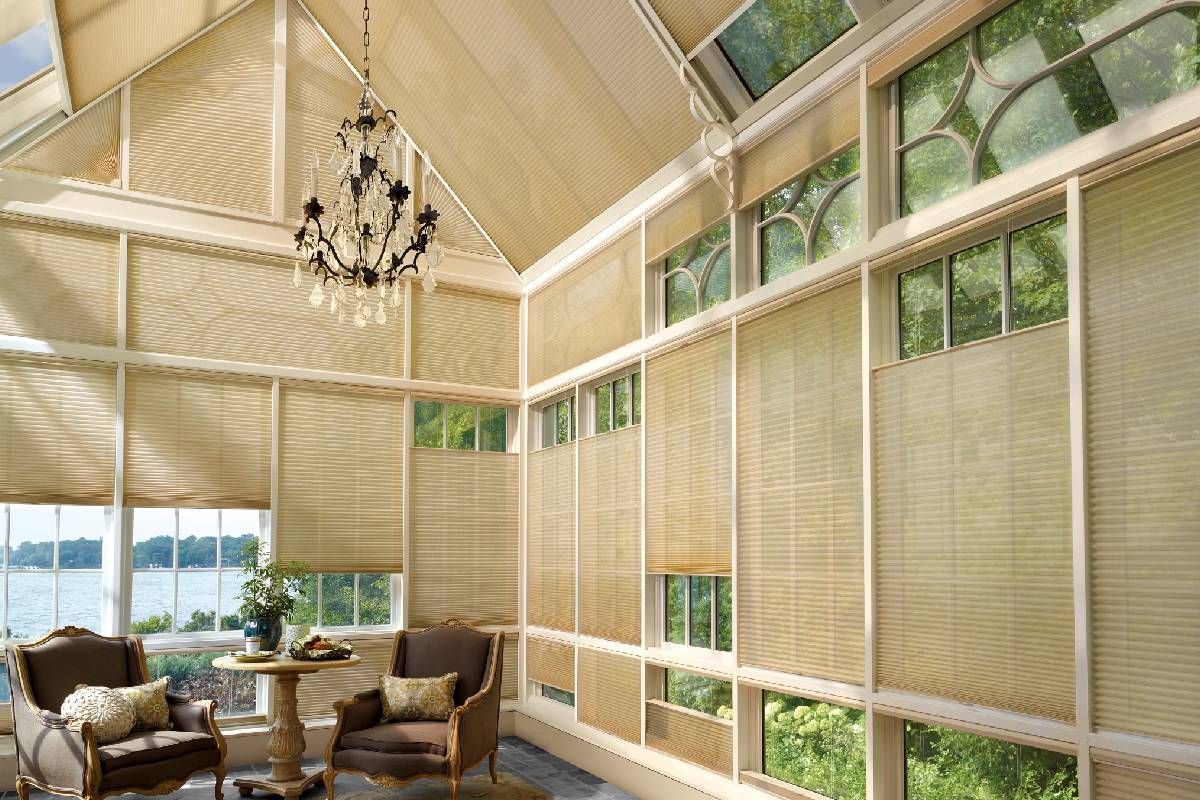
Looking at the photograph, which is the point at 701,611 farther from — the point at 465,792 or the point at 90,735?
the point at 90,735

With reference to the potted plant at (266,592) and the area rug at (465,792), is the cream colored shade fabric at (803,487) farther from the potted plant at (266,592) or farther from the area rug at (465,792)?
the potted plant at (266,592)

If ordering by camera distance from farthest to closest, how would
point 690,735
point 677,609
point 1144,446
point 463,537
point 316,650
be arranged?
point 463,537, point 316,650, point 677,609, point 690,735, point 1144,446

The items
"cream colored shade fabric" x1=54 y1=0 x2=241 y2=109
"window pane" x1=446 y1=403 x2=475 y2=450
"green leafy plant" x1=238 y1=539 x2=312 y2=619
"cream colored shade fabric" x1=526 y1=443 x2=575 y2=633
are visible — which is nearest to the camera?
"cream colored shade fabric" x1=54 y1=0 x2=241 y2=109

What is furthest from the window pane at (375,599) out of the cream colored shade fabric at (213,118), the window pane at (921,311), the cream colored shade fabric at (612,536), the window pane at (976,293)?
the window pane at (976,293)

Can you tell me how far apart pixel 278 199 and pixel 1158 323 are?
6.11 meters

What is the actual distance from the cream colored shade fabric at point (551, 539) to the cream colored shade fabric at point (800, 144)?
8.89ft

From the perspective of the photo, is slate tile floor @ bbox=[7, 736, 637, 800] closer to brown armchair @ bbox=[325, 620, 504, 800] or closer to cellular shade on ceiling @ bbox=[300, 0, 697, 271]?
brown armchair @ bbox=[325, 620, 504, 800]

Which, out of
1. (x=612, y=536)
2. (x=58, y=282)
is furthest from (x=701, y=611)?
(x=58, y=282)

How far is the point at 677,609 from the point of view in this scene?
236 inches

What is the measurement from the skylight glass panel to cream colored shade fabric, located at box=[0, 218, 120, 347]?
4443mm

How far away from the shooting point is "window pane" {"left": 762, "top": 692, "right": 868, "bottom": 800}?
4512 millimetres

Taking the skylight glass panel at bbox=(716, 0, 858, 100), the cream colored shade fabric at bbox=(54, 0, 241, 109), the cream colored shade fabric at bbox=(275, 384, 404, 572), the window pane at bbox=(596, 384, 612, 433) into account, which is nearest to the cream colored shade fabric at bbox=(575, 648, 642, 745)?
the window pane at bbox=(596, 384, 612, 433)

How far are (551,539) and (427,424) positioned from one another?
138 centimetres

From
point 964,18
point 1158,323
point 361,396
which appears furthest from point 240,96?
point 1158,323
